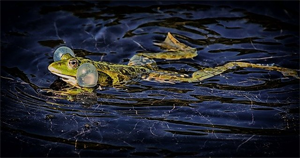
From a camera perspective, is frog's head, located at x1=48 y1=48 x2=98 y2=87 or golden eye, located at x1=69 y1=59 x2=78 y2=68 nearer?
frog's head, located at x1=48 y1=48 x2=98 y2=87

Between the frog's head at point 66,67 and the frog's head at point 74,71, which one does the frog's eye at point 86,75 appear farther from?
the frog's head at point 66,67

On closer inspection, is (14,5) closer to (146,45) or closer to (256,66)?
(146,45)

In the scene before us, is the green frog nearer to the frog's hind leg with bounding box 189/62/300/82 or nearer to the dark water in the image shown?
the frog's hind leg with bounding box 189/62/300/82

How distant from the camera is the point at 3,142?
3203 mm

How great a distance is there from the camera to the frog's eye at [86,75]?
3.80 metres

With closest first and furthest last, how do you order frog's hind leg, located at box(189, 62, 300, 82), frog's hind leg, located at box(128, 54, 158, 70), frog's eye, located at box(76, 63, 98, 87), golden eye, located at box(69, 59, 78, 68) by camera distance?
frog's eye, located at box(76, 63, 98, 87) → golden eye, located at box(69, 59, 78, 68) → frog's hind leg, located at box(189, 62, 300, 82) → frog's hind leg, located at box(128, 54, 158, 70)

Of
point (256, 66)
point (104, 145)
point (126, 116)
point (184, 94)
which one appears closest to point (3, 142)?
point (104, 145)

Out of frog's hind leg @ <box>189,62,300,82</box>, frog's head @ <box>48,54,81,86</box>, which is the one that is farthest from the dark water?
frog's head @ <box>48,54,81,86</box>

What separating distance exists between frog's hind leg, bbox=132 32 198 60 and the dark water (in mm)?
96

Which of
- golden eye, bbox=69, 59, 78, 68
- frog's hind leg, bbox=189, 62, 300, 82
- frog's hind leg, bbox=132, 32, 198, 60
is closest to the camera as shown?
golden eye, bbox=69, 59, 78, 68

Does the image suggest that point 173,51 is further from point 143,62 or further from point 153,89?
point 153,89

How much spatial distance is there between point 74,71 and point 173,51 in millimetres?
1404

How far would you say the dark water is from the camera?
3.23 meters

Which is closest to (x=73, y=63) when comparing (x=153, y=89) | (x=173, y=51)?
(x=153, y=89)
